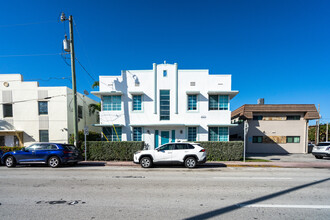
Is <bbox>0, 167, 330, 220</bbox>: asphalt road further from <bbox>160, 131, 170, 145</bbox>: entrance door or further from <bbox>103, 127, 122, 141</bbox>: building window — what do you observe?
<bbox>103, 127, 122, 141</bbox>: building window

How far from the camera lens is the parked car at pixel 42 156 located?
29.1ft

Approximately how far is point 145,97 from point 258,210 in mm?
11224

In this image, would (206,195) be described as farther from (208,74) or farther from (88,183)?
(208,74)

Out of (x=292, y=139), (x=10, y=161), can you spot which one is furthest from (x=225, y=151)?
(x=10, y=161)

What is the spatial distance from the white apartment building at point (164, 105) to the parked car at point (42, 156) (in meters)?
4.18

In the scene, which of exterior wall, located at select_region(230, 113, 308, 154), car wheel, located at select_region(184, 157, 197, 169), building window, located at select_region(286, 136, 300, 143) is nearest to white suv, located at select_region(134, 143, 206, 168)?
car wheel, located at select_region(184, 157, 197, 169)

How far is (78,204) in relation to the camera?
156 inches

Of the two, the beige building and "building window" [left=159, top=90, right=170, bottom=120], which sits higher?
"building window" [left=159, top=90, right=170, bottom=120]

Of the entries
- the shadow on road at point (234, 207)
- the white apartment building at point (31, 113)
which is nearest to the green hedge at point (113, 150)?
the white apartment building at point (31, 113)

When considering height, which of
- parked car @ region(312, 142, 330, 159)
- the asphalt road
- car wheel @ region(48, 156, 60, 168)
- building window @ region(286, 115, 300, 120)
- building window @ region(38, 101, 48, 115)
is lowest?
parked car @ region(312, 142, 330, 159)

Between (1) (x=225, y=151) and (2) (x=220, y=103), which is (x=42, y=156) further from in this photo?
(2) (x=220, y=103)

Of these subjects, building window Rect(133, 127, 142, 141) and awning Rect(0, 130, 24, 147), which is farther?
awning Rect(0, 130, 24, 147)

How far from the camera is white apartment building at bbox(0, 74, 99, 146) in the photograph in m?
14.0

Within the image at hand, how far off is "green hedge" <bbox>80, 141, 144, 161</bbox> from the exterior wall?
1383 centimetres
